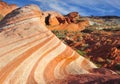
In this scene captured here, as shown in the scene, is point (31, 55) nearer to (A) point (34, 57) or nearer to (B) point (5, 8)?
(A) point (34, 57)

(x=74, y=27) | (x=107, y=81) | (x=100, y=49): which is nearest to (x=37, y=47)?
(x=107, y=81)

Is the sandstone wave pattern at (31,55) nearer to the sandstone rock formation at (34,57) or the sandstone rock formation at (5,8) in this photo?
the sandstone rock formation at (34,57)

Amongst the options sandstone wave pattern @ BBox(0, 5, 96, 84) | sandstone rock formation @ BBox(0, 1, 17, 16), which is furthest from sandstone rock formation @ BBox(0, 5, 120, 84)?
sandstone rock formation @ BBox(0, 1, 17, 16)

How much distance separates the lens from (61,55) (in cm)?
1365

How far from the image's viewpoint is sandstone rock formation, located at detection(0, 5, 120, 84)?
10.9 meters

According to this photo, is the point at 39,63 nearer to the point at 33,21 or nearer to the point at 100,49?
the point at 33,21

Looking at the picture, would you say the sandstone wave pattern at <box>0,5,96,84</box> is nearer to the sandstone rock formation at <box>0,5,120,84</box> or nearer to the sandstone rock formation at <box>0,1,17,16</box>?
the sandstone rock formation at <box>0,5,120,84</box>

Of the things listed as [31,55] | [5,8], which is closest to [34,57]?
[31,55]

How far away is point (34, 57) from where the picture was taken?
40.5 feet

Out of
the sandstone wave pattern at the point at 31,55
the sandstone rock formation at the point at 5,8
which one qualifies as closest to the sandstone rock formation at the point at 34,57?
the sandstone wave pattern at the point at 31,55

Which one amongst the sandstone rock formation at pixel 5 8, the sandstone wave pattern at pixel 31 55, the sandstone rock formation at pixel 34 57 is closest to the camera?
the sandstone rock formation at pixel 34 57

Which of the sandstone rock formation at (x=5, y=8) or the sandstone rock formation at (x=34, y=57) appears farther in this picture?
the sandstone rock formation at (x=5, y=8)

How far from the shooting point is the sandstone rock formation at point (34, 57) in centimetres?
1086

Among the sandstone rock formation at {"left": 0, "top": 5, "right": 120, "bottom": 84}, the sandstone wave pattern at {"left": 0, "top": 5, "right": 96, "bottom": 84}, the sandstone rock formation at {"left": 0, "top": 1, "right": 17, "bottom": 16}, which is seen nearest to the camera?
the sandstone rock formation at {"left": 0, "top": 5, "right": 120, "bottom": 84}
